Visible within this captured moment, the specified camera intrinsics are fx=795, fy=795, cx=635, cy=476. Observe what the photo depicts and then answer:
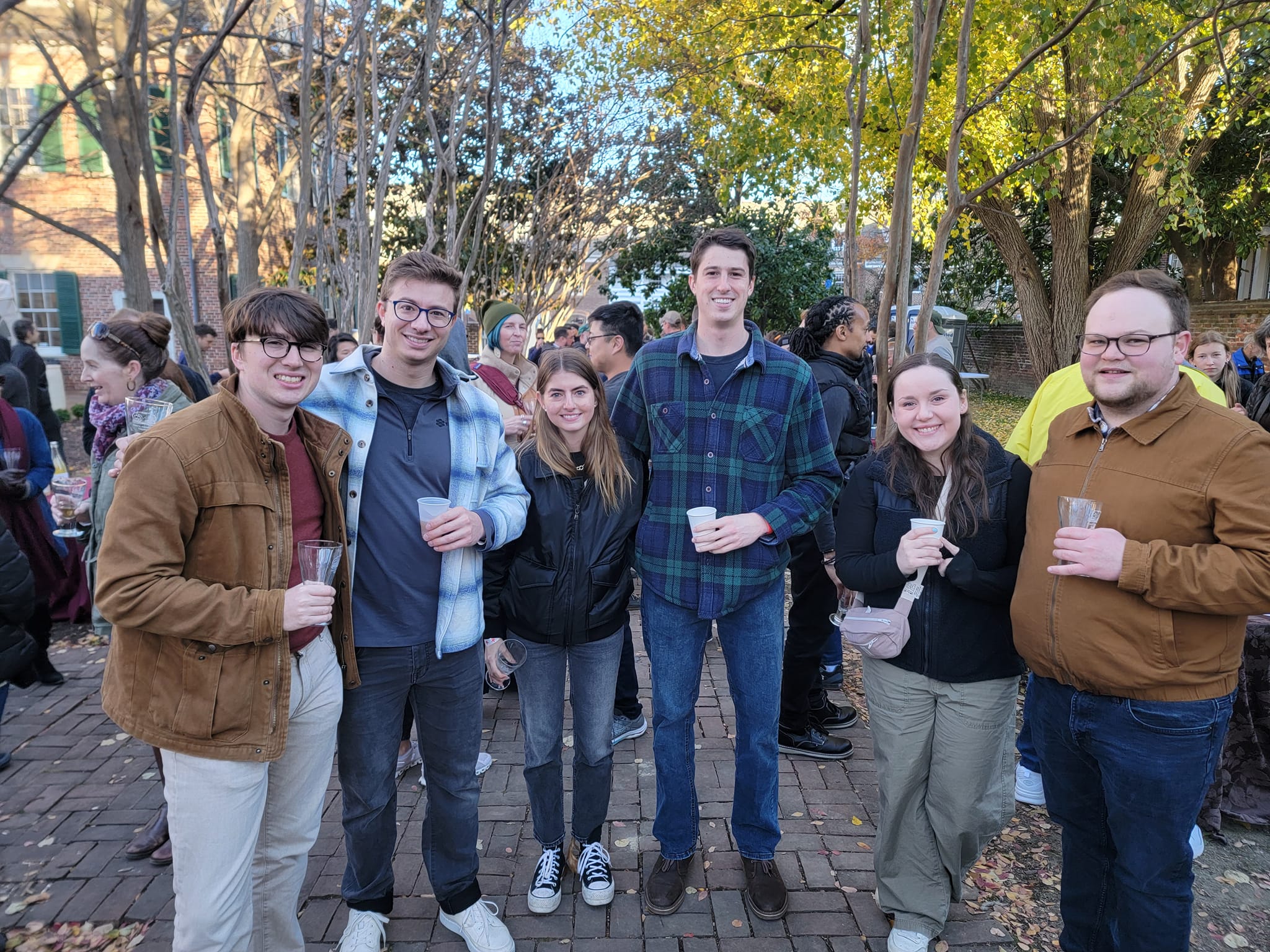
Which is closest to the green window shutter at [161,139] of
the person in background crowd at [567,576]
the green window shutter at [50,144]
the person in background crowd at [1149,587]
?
the green window shutter at [50,144]

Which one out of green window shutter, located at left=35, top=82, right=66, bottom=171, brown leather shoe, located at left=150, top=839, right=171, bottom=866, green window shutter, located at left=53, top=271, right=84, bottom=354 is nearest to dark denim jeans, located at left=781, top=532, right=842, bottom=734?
brown leather shoe, located at left=150, top=839, right=171, bottom=866

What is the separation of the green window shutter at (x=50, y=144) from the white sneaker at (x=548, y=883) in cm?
1870

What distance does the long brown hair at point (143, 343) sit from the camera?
3232 mm

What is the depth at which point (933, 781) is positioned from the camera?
2678 millimetres

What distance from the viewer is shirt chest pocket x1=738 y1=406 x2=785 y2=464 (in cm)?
280

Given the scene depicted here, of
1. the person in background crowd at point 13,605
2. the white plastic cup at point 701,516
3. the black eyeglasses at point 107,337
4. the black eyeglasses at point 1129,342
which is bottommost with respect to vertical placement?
the person in background crowd at point 13,605

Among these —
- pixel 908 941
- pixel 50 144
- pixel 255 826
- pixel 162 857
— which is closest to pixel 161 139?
pixel 50 144

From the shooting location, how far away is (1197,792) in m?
2.19

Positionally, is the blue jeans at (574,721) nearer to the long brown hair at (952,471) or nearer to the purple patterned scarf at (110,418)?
the long brown hair at (952,471)

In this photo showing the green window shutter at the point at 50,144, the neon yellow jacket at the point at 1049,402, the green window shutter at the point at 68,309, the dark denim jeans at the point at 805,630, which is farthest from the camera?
the green window shutter at the point at 68,309

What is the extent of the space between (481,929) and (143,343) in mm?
2659

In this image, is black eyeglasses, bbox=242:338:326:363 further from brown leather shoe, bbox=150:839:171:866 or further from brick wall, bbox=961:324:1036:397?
brick wall, bbox=961:324:1036:397

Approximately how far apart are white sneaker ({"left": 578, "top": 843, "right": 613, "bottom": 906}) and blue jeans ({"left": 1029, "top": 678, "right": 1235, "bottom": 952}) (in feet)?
5.39

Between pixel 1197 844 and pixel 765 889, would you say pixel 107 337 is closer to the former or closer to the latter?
pixel 765 889
